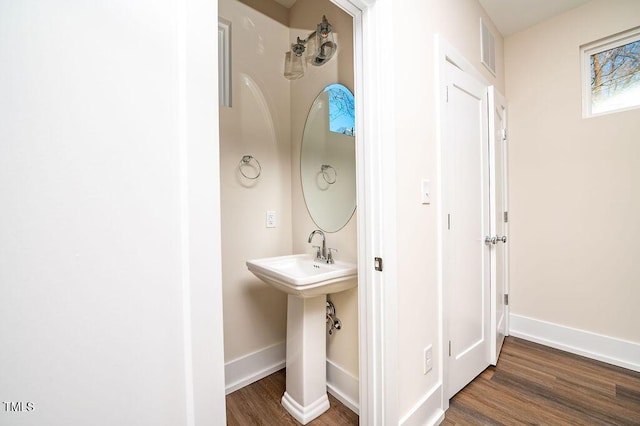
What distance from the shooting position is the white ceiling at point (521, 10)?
Result: 209 centimetres

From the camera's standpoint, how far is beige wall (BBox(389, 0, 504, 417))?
1.31m

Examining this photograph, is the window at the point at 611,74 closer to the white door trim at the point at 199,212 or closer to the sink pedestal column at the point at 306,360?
the sink pedestal column at the point at 306,360

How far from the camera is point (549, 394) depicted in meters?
1.73

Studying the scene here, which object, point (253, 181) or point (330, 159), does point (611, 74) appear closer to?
point (330, 159)

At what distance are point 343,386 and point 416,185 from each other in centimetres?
133

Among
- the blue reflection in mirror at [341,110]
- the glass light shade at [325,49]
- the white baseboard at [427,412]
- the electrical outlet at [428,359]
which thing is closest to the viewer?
the white baseboard at [427,412]

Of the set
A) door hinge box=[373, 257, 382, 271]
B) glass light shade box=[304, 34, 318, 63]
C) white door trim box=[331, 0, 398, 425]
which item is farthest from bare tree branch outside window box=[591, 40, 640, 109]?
door hinge box=[373, 257, 382, 271]

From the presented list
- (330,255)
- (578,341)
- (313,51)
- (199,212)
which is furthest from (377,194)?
(578,341)

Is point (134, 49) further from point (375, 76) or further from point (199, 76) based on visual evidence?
point (375, 76)

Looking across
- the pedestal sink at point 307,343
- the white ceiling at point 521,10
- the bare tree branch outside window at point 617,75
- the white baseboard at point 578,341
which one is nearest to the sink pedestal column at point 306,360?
the pedestal sink at point 307,343

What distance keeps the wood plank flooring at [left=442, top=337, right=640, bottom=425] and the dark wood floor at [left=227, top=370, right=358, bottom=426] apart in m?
0.60

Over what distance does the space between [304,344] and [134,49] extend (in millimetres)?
1525

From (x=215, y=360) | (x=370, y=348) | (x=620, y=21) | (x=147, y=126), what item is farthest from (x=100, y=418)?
(x=620, y=21)

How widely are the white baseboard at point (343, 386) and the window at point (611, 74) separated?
8.87 ft
